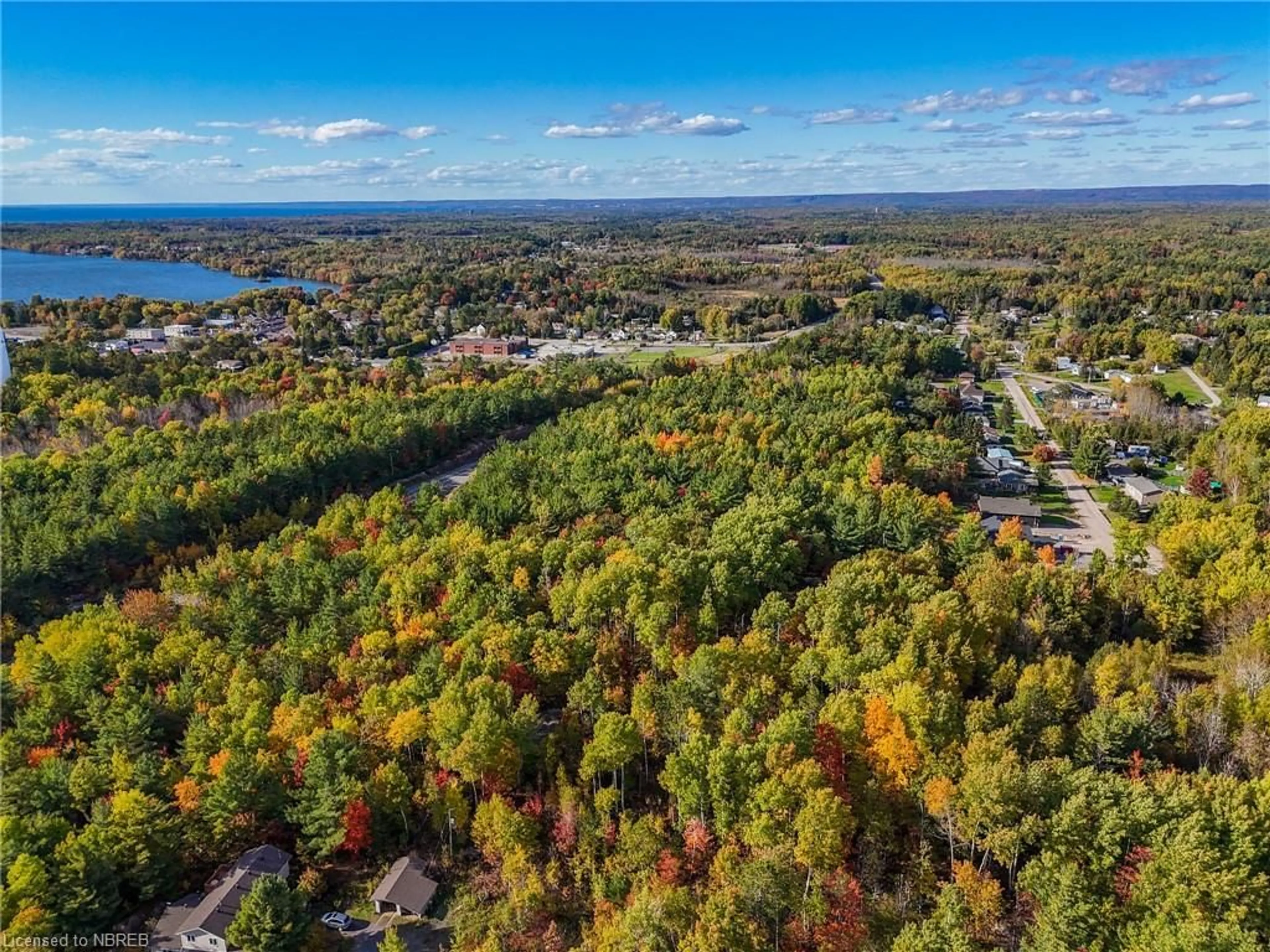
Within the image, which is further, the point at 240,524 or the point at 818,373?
the point at 818,373

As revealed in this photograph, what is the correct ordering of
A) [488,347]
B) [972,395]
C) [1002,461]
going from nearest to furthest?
[1002,461] < [972,395] < [488,347]

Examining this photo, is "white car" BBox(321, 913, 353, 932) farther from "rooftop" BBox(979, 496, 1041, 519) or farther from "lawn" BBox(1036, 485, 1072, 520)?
"lawn" BBox(1036, 485, 1072, 520)

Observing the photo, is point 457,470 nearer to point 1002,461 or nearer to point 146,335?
point 1002,461

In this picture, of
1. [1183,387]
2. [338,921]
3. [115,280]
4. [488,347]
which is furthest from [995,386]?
[115,280]

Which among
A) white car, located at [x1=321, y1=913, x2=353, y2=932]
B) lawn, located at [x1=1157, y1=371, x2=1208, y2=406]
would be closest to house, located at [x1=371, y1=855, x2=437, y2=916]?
white car, located at [x1=321, y1=913, x2=353, y2=932]

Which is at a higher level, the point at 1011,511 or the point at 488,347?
the point at 488,347

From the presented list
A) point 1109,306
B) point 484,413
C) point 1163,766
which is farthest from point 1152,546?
point 1109,306

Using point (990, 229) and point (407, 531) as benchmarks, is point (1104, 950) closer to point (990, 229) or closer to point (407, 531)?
point (407, 531)
